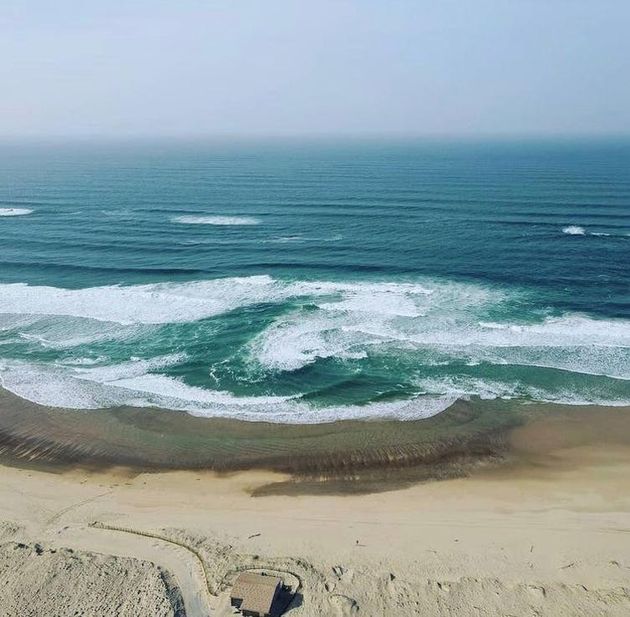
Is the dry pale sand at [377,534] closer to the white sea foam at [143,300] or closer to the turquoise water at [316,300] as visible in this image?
the turquoise water at [316,300]

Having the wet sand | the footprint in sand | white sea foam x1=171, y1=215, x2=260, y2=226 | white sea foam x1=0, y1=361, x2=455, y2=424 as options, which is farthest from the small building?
white sea foam x1=171, y1=215, x2=260, y2=226


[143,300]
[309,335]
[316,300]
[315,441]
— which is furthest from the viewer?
[143,300]

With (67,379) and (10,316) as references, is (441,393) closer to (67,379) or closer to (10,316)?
(67,379)

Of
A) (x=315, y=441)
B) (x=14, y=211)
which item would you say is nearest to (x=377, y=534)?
(x=315, y=441)

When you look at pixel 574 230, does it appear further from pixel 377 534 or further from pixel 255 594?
pixel 255 594

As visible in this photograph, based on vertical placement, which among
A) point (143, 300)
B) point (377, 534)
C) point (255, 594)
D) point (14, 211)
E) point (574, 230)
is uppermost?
point (14, 211)

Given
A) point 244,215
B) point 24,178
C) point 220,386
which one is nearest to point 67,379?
point 220,386

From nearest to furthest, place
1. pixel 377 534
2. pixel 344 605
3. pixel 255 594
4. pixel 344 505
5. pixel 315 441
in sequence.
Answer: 1. pixel 255 594
2. pixel 344 605
3. pixel 377 534
4. pixel 344 505
5. pixel 315 441

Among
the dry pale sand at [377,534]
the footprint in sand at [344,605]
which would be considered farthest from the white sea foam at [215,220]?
the footprint in sand at [344,605]
